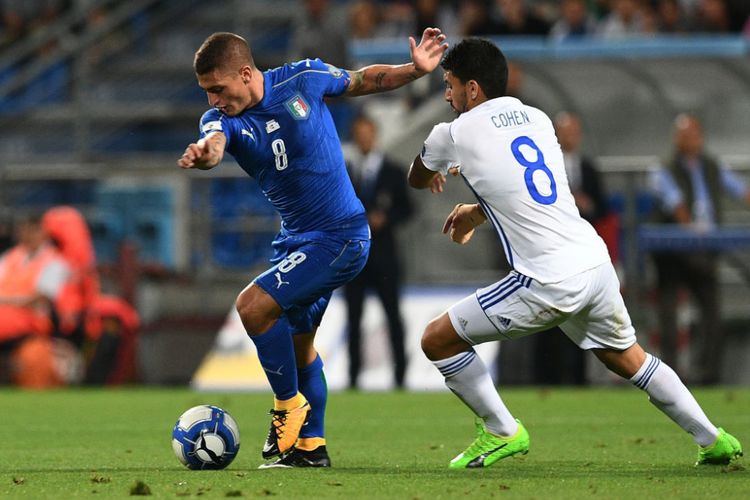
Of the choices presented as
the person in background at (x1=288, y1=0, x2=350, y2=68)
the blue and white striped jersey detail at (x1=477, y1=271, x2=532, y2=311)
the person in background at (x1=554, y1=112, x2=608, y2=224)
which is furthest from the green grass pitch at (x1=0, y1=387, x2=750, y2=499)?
the person in background at (x1=288, y1=0, x2=350, y2=68)

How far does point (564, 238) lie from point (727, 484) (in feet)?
4.34

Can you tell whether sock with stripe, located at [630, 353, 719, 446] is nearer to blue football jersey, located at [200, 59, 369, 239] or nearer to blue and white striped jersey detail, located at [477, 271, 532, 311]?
blue and white striped jersey detail, located at [477, 271, 532, 311]

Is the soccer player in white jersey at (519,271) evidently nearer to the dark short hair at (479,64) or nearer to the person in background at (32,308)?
the dark short hair at (479,64)

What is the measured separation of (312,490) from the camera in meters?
6.05

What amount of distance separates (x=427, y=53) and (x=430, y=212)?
25.5 feet

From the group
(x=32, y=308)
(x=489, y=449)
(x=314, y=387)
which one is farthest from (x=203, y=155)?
(x=32, y=308)

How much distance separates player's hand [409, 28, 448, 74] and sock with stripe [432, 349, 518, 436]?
142cm

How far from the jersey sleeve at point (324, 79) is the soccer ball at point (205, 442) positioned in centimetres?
169

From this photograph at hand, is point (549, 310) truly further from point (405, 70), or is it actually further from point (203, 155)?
point (203, 155)

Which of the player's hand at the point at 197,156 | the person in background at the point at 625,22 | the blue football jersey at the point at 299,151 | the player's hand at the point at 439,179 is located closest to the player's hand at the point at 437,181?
the player's hand at the point at 439,179

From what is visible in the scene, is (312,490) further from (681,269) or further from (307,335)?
(681,269)

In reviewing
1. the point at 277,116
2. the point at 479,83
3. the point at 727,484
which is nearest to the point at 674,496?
the point at 727,484

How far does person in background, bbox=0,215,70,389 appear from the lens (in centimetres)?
1495

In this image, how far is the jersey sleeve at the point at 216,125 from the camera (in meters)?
6.70
